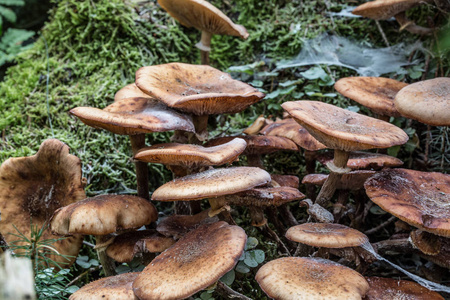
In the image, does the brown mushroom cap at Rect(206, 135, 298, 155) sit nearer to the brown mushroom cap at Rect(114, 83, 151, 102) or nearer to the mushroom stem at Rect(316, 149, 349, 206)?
the mushroom stem at Rect(316, 149, 349, 206)

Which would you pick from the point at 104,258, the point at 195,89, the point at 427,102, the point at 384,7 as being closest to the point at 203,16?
the point at 195,89

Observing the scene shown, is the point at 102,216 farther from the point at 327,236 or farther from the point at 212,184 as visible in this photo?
the point at 327,236

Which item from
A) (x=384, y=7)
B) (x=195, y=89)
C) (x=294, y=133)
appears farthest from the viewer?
(x=384, y=7)

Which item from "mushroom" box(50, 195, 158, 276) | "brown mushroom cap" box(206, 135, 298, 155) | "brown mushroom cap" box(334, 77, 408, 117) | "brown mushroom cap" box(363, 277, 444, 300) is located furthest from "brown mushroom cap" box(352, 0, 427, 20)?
"mushroom" box(50, 195, 158, 276)

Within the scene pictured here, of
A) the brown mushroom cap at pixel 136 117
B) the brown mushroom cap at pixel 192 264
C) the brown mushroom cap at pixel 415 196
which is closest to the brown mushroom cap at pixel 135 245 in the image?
the brown mushroom cap at pixel 192 264

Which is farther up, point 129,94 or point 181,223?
point 129,94

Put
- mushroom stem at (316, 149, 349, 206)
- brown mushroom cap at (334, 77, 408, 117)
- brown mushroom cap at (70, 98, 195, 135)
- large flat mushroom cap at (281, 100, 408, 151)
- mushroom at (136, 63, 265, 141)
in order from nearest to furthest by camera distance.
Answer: large flat mushroom cap at (281, 100, 408, 151) < brown mushroom cap at (70, 98, 195, 135) < mushroom stem at (316, 149, 349, 206) < mushroom at (136, 63, 265, 141) < brown mushroom cap at (334, 77, 408, 117)
